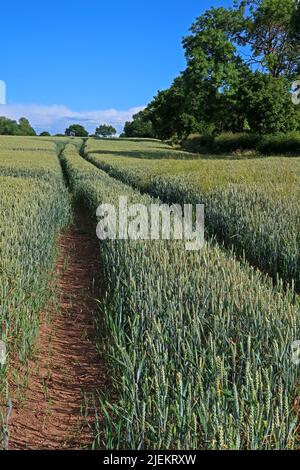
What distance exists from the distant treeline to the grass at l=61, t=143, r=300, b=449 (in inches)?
1033

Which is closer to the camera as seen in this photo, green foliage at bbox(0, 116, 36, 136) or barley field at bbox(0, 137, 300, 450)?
barley field at bbox(0, 137, 300, 450)

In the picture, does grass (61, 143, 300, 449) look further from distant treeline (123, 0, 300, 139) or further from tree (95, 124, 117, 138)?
tree (95, 124, 117, 138)

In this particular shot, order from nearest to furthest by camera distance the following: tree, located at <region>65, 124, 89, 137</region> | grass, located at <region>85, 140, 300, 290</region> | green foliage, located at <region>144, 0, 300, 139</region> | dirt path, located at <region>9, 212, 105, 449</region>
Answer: dirt path, located at <region>9, 212, 105, 449</region> → grass, located at <region>85, 140, 300, 290</region> → green foliage, located at <region>144, 0, 300, 139</region> → tree, located at <region>65, 124, 89, 137</region>

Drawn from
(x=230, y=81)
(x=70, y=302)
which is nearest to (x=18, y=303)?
(x=70, y=302)

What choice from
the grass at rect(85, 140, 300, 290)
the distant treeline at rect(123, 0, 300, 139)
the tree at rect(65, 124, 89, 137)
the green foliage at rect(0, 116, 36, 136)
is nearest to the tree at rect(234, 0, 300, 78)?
the distant treeline at rect(123, 0, 300, 139)

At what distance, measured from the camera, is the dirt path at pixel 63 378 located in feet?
10.9

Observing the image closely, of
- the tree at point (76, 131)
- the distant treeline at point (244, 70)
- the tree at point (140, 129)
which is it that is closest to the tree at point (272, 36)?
the distant treeline at point (244, 70)

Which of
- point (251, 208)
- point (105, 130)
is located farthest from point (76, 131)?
point (251, 208)

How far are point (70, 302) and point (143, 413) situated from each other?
11.3ft

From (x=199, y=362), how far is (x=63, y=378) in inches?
55.6

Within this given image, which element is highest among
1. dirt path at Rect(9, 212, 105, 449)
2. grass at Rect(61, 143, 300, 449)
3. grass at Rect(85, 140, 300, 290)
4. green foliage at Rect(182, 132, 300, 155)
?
green foliage at Rect(182, 132, 300, 155)

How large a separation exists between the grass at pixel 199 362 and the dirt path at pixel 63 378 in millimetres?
219

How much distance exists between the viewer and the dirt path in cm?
334

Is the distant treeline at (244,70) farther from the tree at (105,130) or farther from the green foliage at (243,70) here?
the tree at (105,130)
